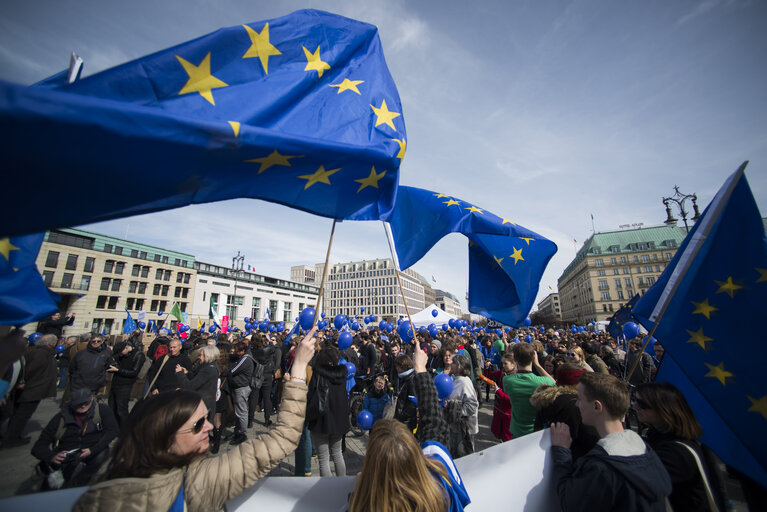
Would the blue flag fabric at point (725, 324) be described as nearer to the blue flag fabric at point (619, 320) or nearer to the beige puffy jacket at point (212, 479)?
the beige puffy jacket at point (212, 479)

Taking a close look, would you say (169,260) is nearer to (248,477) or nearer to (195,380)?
(195,380)

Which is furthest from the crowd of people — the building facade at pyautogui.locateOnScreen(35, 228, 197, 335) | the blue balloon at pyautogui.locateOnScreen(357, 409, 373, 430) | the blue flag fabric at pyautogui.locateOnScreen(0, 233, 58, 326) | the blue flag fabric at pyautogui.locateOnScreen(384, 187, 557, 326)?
the building facade at pyautogui.locateOnScreen(35, 228, 197, 335)

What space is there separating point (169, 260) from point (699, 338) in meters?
74.0

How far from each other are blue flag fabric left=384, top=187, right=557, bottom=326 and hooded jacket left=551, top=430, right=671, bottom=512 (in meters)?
2.42

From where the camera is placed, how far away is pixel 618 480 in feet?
5.37

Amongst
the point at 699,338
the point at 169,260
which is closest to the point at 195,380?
the point at 699,338

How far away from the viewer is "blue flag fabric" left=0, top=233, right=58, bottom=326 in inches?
84.6

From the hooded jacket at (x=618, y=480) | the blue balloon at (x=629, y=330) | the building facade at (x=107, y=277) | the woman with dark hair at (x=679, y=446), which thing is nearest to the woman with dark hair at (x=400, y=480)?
the hooded jacket at (x=618, y=480)

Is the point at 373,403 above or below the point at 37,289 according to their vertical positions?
below

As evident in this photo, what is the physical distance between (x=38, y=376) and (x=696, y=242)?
383 inches

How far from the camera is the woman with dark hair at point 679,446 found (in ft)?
6.39

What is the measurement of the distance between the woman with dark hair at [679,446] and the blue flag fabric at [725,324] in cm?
41

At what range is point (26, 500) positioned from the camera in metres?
1.56

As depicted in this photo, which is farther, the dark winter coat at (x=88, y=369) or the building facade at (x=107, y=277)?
the building facade at (x=107, y=277)
